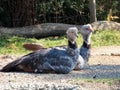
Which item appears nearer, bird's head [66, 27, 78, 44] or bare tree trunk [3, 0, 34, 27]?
bird's head [66, 27, 78, 44]

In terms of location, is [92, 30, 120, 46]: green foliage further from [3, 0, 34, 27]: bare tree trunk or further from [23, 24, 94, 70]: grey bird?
[23, 24, 94, 70]: grey bird

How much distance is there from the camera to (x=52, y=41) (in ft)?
42.4

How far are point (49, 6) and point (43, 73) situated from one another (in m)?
8.18

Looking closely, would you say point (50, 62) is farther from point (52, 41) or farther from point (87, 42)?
point (52, 41)

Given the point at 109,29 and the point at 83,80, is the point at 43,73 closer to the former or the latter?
the point at 83,80

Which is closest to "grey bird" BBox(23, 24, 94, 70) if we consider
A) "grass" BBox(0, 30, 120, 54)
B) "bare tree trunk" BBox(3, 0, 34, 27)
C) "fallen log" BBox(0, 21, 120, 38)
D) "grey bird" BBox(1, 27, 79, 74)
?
"grey bird" BBox(1, 27, 79, 74)

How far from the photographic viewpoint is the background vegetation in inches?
602

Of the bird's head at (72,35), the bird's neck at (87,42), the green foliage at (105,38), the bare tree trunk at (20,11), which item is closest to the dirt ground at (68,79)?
the bird's neck at (87,42)

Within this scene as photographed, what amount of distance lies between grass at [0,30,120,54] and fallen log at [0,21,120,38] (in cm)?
47

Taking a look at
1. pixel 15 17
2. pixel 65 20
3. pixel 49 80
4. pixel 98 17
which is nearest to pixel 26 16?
pixel 15 17

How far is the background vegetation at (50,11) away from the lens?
1528 cm

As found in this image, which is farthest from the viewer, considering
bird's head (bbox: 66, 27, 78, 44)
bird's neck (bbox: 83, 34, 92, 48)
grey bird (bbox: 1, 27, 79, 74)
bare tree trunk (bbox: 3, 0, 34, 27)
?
bare tree trunk (bbox: 3, 0, 34, 27)

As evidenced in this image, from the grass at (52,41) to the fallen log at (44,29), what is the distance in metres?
0.47

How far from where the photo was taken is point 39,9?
15.7 m
